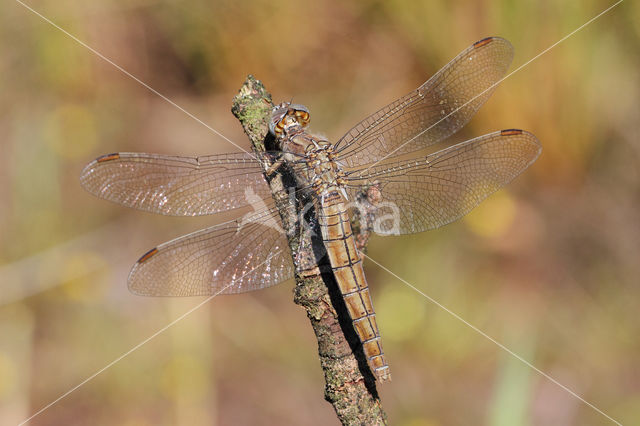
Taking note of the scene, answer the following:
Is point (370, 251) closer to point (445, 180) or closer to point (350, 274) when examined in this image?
point (445, 180)

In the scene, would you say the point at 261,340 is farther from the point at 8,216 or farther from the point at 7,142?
the point at 7,142

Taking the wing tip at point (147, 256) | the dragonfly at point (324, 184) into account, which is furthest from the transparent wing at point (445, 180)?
the wing tip at point (147, 256)

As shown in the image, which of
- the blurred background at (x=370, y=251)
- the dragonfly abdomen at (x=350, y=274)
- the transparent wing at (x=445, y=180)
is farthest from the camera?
the blurred background at (x=370, y=251)

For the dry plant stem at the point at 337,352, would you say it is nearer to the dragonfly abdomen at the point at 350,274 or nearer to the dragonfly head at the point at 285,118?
the dragonfly abdomen at the point at 350,274

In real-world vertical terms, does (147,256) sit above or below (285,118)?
below

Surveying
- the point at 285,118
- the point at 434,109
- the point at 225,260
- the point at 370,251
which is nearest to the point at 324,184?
the point at 285,118

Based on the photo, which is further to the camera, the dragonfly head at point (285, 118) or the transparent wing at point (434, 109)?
the transparent wing at point (434, 109)
